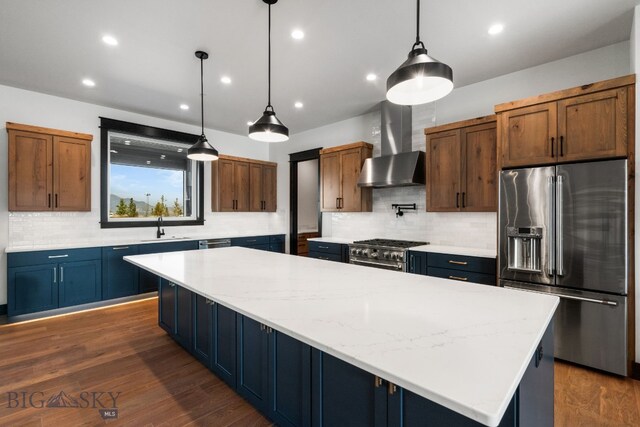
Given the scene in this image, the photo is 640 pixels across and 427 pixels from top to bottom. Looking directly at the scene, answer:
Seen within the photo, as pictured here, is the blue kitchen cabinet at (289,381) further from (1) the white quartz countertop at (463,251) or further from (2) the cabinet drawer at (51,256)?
(2) the cabinet drawer at (51,256)

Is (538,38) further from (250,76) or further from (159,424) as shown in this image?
(159,424)

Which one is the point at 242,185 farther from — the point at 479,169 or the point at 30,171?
the point at 479,169

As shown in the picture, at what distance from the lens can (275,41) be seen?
9.46 feet

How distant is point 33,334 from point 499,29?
5.60 metres

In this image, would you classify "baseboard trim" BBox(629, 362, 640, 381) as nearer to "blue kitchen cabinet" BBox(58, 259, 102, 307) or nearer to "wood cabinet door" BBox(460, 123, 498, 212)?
"wood cabinet door" BBox(460, 123, 498, 212)

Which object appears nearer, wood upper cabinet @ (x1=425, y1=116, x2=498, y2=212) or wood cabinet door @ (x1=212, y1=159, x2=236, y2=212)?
wood upper cabinet @ (x1=425, y1=116, x2=498, y2=212)

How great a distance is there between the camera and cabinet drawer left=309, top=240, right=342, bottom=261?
15.2ft

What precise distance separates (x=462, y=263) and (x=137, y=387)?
3198mm

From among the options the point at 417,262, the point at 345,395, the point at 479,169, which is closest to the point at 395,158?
the point at 479,169

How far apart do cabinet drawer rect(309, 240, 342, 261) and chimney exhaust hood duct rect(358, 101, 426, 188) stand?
1.00m

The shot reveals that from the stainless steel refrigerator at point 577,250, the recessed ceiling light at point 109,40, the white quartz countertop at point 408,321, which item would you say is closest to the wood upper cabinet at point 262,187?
the recessed ceiling light at point 109,40

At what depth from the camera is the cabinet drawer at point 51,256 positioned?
11.8ft

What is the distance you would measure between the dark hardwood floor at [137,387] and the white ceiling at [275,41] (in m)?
2.94

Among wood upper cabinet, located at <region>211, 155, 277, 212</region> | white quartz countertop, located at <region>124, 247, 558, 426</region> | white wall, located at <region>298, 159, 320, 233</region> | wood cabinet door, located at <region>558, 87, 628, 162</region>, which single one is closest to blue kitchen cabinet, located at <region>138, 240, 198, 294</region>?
wood upper cabinet, located at <region>211, 155, 277, 212</region>
